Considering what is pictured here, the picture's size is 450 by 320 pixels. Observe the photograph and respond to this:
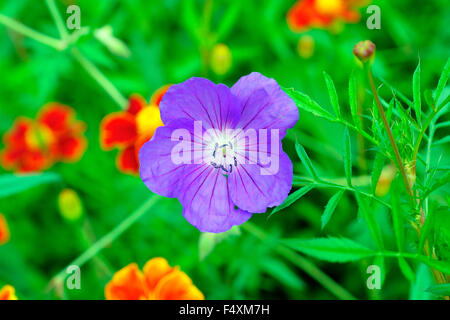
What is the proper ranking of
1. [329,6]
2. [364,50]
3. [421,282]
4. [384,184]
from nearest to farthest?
[364,50] → [421,282] → [384,184] → [329,6]

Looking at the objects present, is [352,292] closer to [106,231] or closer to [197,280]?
[197,280]

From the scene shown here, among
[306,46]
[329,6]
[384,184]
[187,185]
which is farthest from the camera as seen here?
[306,46]

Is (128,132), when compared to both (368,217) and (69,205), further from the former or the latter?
(368,217)

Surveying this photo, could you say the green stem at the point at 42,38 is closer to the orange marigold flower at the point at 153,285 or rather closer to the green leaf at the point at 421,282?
the orange marigold flower at the point at 153,285

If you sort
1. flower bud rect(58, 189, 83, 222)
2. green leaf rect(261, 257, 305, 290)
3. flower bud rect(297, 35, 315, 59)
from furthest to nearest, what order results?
flower bud rect(297, 35, 315, 59) → green leaf rect(261, 257, 305, 290) → flower bud rect(58, 189, 83, 222)

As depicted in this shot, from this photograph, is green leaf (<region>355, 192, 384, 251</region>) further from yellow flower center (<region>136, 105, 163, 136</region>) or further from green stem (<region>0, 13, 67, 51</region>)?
green stem (<region>0, 13, 67, 51</region>)

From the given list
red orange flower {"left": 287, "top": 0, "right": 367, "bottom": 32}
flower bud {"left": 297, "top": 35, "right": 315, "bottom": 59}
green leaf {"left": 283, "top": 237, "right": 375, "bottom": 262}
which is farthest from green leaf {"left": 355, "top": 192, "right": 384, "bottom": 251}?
flower bud {"left": 297, "top": 35, "right": 315, "bottom": 59}

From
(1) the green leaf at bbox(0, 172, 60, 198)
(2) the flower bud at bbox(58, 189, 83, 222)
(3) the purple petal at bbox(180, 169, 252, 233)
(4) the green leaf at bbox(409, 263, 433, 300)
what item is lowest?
(4) the green leaf at bbox(409, 263, 433, 300)

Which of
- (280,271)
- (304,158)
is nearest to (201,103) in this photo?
(304,158)
